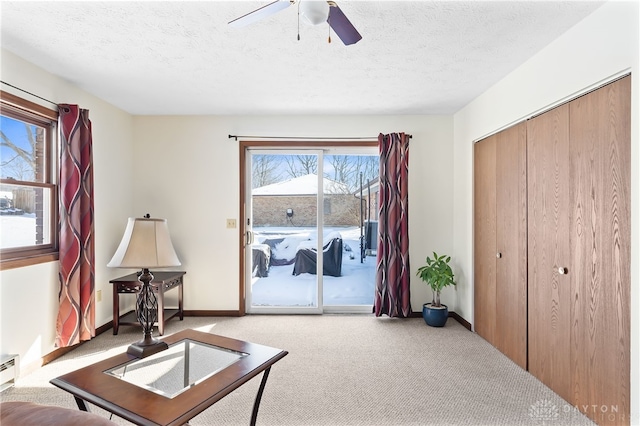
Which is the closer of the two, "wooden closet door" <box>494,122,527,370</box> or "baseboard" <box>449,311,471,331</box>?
"wooden closet door" <box>494,122,527,370</box>

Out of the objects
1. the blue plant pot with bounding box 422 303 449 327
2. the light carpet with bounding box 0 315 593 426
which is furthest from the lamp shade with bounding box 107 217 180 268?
the blue plant pot with bounding box 422 303 449 327

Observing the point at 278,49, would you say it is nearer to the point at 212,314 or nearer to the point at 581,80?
the point at 581,80

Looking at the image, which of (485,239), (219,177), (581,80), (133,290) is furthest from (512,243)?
(133,290)

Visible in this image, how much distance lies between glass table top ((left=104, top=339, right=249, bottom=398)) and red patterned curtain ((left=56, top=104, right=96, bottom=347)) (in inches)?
63.8

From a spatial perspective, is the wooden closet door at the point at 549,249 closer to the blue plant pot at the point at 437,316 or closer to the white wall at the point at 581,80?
the white wall at the point at 581,80

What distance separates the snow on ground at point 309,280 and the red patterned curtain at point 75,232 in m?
→ 1.77

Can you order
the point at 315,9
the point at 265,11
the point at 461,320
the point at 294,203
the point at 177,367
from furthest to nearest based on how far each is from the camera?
1. the point at 294,203
2. the point at 461,320
3. the point at 177,367
4. the point at 265,11
5. the point at 315,9

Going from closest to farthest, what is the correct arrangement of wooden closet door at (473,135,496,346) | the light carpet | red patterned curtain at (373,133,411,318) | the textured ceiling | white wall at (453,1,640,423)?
white wall at (453,1,640,423) < the textured ceiling < the light carpet < wooden closet door at (473,135,496,346) < red patterned curtain at (373,133,411,318)

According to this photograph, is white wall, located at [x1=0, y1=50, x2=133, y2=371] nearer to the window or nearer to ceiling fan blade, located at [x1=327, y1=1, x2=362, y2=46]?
the window

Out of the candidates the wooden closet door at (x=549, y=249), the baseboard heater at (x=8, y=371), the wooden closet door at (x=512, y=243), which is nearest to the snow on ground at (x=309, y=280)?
the wooden closet door at (x=512, y=243)

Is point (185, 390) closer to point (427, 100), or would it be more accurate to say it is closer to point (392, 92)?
point (392, 92)

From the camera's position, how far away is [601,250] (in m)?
2.03

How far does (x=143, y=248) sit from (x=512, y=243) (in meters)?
2.86

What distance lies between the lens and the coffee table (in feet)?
4.40
